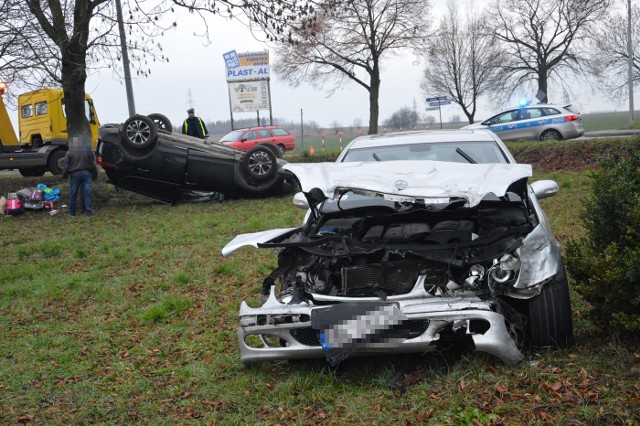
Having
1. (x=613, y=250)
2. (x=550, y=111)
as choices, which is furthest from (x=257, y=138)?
(x=613, y=250)

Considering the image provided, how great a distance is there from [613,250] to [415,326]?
127 cm

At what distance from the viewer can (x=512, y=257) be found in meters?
4.07

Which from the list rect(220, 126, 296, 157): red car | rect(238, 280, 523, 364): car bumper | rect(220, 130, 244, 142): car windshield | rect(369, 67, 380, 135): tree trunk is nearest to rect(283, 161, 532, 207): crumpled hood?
rect(238, 280, 523, 364): car bumper

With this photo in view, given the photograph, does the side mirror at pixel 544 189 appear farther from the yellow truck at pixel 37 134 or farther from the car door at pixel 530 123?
the yellow truck at pixel 37 134

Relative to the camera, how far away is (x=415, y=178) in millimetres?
4586

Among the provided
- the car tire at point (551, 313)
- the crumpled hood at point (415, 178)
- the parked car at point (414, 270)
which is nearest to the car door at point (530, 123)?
the parked car at point (414, 270)

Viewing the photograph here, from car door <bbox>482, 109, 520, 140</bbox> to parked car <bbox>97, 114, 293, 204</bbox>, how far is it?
29.6 ft

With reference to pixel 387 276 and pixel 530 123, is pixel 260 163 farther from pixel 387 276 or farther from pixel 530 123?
pixel 530 123

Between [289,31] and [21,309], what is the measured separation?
21.9 ft

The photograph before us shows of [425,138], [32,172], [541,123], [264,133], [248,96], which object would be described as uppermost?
[248,96]

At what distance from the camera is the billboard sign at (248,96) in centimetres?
2950

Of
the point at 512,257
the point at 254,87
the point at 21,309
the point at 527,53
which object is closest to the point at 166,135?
the point at 21,309

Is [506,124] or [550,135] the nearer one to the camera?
[550,135]

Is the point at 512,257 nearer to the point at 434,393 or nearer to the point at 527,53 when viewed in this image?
the point at 434,393
